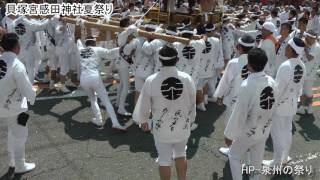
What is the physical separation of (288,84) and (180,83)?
6.57 feet

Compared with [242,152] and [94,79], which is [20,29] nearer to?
[94,79]

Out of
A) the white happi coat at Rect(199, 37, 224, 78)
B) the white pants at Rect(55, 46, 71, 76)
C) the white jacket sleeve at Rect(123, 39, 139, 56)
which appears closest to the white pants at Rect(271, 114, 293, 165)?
the white happi coat at Rect(199, 37, 224, 78)

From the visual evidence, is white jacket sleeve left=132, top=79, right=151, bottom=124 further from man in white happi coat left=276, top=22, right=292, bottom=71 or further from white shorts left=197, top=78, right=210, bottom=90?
man in white happi coat left=276, top=22, right=292, bottom=71

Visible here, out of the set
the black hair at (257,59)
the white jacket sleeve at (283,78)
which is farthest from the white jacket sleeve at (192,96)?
the white jacket sleeve at (283,78)

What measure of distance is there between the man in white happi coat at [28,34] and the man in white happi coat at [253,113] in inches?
228

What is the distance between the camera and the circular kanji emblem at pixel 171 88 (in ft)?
15.3

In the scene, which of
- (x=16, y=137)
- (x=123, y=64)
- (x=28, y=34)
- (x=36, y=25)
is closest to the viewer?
(x=16, y=137)

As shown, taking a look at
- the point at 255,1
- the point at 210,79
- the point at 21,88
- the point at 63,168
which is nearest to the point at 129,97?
the point at 210,79

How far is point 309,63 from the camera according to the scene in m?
8.65

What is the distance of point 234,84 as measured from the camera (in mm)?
6035

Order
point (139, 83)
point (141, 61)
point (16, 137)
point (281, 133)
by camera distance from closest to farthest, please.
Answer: point (16, 137) < point (281, 133) < point (141, 61) < point (139, 83)

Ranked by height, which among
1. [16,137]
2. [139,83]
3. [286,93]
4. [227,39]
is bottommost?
[16,137]

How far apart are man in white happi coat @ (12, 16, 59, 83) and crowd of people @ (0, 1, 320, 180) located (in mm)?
23

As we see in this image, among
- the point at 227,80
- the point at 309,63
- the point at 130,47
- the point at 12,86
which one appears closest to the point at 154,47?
the point at 130,47
